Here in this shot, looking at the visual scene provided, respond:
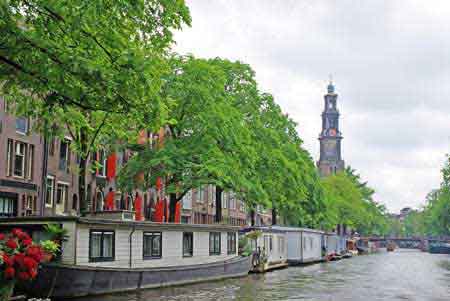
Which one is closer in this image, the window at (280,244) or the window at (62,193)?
the window at (62,193)

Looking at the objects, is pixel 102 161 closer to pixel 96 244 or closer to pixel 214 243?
pixel 214 243

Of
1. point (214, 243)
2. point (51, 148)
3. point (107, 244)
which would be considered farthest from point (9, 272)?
point (51, 148)

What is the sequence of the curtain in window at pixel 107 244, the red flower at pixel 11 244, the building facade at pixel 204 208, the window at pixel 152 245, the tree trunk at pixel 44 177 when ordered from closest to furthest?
the red flower at pixel 11 244
the curtain in window at pixel 107 244
the window at pixel 152 245
the tree trunk at pixel 44 177
the building facade at pixel 204 208

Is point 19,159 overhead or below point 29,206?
overhead

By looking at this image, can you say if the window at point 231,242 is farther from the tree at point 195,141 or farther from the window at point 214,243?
the tree at point 195,141

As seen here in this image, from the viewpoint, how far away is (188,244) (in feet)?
103

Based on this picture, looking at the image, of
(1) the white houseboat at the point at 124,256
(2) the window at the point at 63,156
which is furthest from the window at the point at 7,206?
(1) the white houseboat at the point at 124,256

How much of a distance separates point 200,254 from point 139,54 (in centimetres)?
1856

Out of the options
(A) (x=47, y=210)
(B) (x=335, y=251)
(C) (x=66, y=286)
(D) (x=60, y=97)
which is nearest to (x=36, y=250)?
(D) (x=60, y=97)

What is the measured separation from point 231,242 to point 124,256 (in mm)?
12209

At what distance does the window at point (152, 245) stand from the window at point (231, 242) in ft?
27.9

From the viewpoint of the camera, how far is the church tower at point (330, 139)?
170 m

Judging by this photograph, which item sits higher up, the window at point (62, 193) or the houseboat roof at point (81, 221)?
the window at point (62, 193)

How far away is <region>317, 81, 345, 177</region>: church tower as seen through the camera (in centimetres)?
16975
